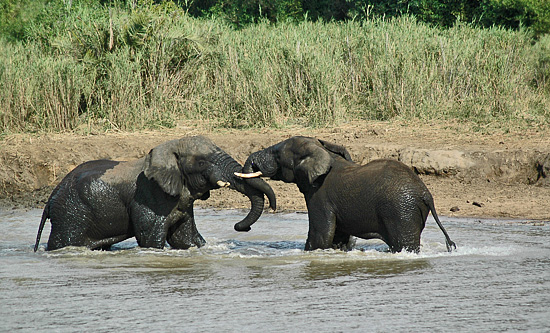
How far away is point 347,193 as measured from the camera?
7.81 m

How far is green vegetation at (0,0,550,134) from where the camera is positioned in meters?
14.3

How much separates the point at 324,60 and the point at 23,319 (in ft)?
32.6

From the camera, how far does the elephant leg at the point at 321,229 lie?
7910 millimetres

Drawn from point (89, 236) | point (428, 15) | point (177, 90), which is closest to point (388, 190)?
point (89, 236)

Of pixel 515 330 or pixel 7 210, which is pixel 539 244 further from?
pixel 7 210

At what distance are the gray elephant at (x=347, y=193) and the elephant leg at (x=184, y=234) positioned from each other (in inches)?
21.1

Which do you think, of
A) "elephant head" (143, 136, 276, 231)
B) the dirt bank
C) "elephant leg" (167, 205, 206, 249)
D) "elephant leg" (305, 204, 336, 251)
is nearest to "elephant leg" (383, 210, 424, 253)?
"elephant leg" (305, 204, 336, 251)

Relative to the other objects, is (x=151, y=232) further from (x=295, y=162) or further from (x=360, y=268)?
(x=360, y=268)

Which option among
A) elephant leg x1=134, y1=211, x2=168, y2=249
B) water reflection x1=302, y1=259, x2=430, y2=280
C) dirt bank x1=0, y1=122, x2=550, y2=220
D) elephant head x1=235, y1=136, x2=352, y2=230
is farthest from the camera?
dirt bank x1=0, y1=122, x2=550, y2=220

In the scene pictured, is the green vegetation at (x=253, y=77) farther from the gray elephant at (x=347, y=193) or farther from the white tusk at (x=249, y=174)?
the white tusk at (x=249, y=174)

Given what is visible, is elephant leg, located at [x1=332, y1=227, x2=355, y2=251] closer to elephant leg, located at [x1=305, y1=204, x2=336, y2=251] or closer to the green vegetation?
elephant leg, located at [x1=305, y1=204, x2=336, y2=251]

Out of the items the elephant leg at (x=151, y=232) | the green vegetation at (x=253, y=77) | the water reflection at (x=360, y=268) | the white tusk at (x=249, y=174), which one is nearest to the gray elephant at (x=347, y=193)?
the white tusk at (x=249, y=174)

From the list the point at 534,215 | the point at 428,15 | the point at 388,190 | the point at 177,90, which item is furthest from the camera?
the point at 428,15

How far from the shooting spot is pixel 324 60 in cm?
1463
